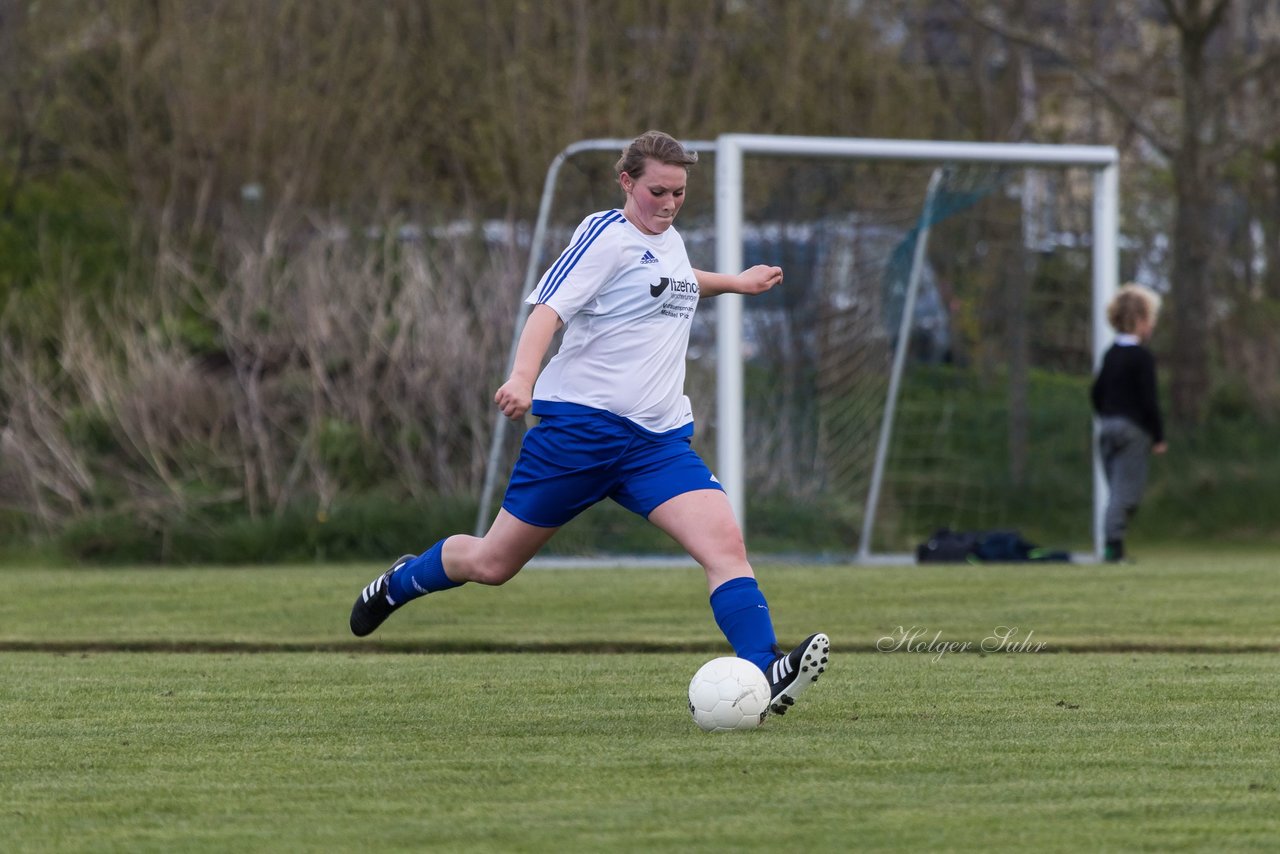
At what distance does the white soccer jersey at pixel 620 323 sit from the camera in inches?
224

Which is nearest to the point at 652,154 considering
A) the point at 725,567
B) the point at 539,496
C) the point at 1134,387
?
the point at 539,496

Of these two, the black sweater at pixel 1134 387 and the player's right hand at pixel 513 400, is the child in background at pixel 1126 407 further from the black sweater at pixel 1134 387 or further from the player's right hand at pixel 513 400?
the player's right hand at pixel 513 400

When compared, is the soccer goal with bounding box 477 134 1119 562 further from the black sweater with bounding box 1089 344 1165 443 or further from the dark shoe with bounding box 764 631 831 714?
the dark shoe with bounding box 764 631 831 714

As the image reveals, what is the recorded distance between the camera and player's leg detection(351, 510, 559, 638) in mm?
5984

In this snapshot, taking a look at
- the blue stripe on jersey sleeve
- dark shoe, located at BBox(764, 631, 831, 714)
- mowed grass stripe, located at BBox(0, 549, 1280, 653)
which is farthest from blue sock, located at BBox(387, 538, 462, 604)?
mowed grass stripe, located at BBox(0, 549, 1280, 653)

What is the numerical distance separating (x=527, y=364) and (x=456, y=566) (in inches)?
39.6

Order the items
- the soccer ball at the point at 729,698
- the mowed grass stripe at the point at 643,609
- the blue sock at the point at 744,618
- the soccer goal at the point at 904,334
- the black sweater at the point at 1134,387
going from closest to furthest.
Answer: the soccer ball at the point at 729,698, the blue sock at the point at 744,618, the mowed grass stripe at the point at 643,609, the black sweater at the point at 1134,387, the soccer goal at the point at 904,334

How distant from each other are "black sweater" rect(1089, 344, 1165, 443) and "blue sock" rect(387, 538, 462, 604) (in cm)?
746

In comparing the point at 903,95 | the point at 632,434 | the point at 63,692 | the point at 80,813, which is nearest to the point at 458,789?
the point at 80,813

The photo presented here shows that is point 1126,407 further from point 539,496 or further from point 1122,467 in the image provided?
point 539,496

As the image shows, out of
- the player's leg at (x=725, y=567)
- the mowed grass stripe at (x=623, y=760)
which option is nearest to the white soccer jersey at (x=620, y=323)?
the player's leg at (x=725, y=567)

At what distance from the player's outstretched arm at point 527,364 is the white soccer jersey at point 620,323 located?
0.07 m

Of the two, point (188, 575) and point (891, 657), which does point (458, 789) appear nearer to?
point (891, 657)

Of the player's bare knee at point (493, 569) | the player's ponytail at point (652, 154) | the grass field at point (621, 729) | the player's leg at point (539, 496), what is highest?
the player's ponytail at point (652, 154)
